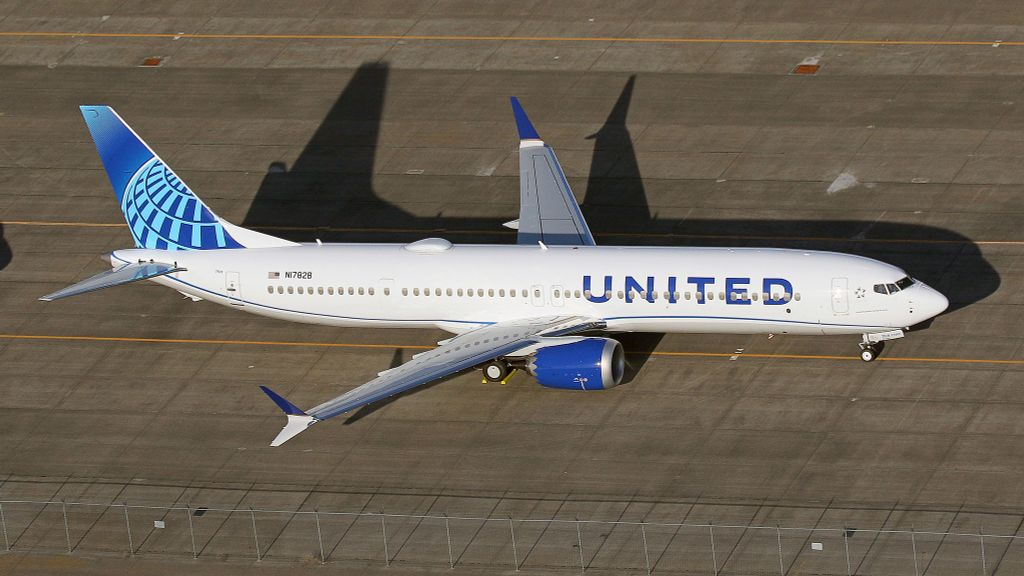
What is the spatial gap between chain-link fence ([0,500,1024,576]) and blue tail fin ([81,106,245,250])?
11889mm

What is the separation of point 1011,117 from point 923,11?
34.7 feet

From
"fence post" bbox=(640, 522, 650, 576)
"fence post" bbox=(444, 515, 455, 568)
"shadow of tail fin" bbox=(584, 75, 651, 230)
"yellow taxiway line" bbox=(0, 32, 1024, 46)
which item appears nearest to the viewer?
"fence post" bbox=(640, 522, 650, 576)

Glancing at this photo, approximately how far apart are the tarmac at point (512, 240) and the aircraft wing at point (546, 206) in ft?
14.6

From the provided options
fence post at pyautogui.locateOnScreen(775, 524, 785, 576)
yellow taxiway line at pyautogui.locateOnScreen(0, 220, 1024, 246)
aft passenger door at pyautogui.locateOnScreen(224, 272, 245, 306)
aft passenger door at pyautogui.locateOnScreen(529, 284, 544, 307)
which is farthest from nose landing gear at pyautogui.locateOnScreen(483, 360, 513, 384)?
fence post at pyautogui.locateOnScreen(775, 524, 785, 576)

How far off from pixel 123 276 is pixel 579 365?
59.9 feet

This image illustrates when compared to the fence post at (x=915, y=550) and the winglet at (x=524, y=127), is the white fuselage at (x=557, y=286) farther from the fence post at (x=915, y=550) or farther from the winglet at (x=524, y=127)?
the fence post at (x=915, y=550)

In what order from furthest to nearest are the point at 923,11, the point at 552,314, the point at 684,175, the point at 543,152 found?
the point at 923,11
the point at 684,175
the point at 543,152
the point at 552,314

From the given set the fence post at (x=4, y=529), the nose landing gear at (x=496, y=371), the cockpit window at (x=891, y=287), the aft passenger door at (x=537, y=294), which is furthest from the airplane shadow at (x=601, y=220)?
the fence post at (x=4, y=529)

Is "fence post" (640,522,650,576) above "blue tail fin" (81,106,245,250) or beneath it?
beneath

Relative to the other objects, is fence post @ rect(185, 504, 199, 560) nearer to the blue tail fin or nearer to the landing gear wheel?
the blue tail fin

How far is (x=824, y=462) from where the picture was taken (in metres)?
56.2

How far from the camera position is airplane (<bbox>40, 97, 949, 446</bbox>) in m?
59.5

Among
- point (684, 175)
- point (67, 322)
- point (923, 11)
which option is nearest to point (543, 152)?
point (684, 175)

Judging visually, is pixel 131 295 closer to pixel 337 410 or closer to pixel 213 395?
pixel 213 395
